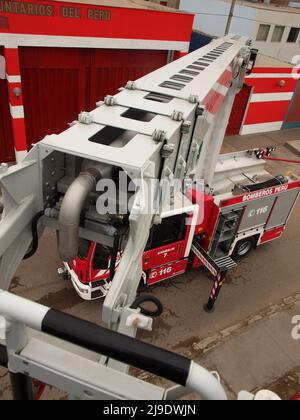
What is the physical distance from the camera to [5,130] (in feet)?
34.0

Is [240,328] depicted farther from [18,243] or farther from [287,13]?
[287,13]

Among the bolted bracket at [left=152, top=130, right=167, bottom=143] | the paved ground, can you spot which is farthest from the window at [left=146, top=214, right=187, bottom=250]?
the bolted bracket at [left=152, top=130, right=167, bottom=143]

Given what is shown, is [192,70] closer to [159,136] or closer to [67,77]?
[159,136]

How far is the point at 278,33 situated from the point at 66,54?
68.9 feet

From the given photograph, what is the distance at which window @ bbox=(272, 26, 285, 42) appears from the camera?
25.2 metres

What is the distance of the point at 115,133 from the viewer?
3.48 m

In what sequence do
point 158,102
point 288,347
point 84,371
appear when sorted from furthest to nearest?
1. point 288,347
2. point 158,102
3. point 84,371

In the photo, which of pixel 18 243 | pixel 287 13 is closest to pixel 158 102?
pixel 18 243

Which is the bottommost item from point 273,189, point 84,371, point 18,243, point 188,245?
point 188,245

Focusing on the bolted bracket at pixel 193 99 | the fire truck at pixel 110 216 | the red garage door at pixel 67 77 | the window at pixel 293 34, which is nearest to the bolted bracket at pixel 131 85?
the fire truck at pixel 110 216

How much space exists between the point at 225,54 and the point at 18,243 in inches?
210

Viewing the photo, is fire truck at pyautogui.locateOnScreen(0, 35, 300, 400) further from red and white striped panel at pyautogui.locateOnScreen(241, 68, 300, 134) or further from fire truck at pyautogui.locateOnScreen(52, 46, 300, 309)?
red and white striped panel at pyautogui.locateOnScreen(241, 68, 300, 134)

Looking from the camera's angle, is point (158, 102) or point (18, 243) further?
point (158, 102)

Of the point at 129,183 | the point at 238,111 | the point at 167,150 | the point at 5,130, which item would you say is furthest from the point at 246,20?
the point at 129,183
